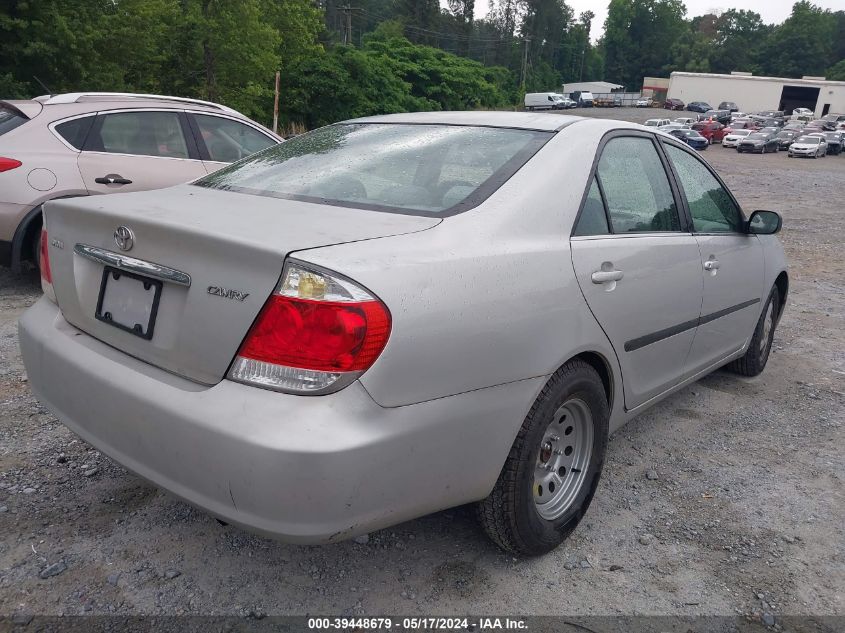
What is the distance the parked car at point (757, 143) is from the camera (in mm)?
39812

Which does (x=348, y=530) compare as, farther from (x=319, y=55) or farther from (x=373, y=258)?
(x=319, y=55)

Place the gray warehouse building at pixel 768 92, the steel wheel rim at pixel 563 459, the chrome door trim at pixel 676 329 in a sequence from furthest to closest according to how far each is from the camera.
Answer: the gray warehouse building at pixel 768 92 < the chrome door trim at pixel 676 329 < the steel wheel rim at pixel 563 459

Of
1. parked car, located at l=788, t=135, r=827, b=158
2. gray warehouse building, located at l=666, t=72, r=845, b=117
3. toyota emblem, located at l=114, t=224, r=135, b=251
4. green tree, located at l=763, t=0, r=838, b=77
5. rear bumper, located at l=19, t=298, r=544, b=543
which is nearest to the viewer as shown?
rear bumper, located at l=19, t=298, r=544, b=543

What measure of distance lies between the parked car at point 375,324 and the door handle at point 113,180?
3.08 meters

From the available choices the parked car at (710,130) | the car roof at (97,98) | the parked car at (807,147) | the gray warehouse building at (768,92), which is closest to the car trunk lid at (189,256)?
the car roof at (97,98)

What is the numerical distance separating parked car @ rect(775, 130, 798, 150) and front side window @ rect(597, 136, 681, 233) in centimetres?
4573

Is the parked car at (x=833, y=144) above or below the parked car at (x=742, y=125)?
below

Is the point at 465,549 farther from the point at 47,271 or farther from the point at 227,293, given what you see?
the point at 47,271

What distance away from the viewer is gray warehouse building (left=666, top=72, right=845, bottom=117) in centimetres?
8112

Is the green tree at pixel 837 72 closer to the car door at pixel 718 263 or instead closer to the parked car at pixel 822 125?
the parked car at pixel 822 125

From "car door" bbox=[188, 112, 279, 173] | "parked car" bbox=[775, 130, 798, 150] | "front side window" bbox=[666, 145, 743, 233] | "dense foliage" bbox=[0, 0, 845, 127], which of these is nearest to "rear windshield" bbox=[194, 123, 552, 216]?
"front side window" bbox=[666, 145, 743, 233]

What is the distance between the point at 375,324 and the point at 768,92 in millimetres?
94125

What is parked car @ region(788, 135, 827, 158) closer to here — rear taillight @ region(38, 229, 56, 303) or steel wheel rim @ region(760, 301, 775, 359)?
steel wheel rim @ region(760, 301, 775, 359)

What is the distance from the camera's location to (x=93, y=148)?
5.68 m
